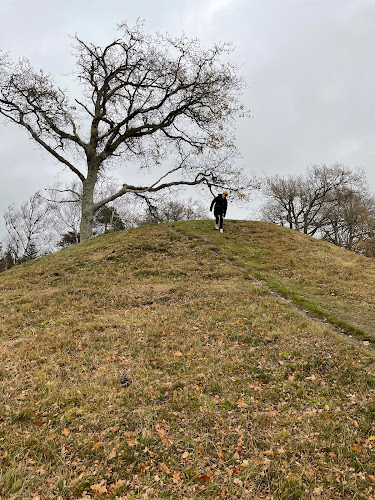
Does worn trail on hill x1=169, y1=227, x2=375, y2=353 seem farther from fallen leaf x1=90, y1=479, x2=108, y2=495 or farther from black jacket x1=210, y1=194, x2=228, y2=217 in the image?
fallen leaf x1=90, y1=479, x2=108, y2=495

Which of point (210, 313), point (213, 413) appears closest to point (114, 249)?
point (210, 313)

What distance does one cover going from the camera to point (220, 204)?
17.3m

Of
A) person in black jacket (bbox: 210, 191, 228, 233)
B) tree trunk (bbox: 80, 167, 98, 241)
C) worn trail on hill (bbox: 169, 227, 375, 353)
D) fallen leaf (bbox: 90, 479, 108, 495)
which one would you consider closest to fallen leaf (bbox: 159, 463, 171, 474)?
fallen leaf (bbox: 90, 479, 108, 495)

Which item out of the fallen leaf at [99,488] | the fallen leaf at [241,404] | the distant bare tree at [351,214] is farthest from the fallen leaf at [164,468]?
the distant bare tree at [351,214]

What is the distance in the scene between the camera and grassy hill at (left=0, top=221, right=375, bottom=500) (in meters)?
3.58

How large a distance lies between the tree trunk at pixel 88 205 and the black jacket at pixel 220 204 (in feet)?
25.7

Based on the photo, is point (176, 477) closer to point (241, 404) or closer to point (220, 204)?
point (241, 404)

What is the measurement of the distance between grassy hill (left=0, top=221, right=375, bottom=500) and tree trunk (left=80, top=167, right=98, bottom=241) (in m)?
8.33

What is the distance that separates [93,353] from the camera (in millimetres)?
6547

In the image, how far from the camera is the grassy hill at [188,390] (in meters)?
3.58

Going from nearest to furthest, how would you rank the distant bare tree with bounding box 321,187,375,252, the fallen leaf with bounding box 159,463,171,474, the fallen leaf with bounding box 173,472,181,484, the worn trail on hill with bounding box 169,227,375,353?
the fallen leaf with bounding box 173,472,181,484 → the fallen leaf with bounding box 159,463,171,474 → the worn trail on hill with bounding box 169,227,375,353 → the distant bare tree with bounding box 321,187,375,252

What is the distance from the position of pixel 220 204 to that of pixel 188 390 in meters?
13.2

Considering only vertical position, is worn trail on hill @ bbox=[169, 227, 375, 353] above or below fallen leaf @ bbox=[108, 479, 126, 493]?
above

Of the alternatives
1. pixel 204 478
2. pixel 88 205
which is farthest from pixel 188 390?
pixel 88 205
